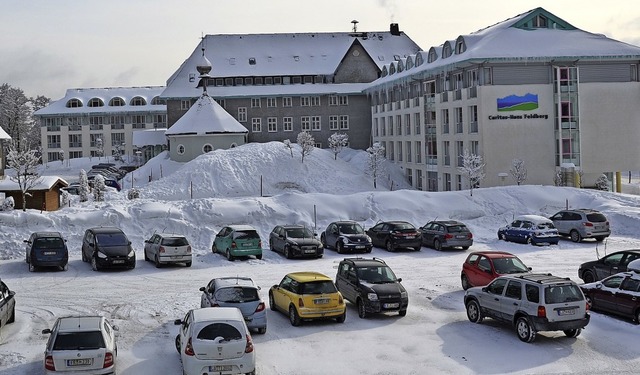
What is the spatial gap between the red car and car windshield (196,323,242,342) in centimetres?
1069

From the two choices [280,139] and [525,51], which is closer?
[525,51]

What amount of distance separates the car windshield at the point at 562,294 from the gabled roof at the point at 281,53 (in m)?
68.7

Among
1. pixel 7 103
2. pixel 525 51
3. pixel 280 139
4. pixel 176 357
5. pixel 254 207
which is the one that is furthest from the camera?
pixel 7 103

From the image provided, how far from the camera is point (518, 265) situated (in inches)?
941

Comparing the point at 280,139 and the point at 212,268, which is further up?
the point at 280,139

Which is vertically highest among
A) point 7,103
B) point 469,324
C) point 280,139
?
point 7,103

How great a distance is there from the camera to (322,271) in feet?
95.1

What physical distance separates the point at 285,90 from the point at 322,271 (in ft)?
187

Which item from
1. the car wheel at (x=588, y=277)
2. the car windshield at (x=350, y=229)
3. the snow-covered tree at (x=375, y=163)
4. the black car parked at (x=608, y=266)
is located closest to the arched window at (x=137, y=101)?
the snow-covered tree at (x=375, y=163)

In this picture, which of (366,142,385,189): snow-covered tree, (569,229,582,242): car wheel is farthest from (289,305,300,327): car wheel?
(366,142,385,189): snow-covered tree

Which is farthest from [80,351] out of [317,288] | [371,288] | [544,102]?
[544,102]

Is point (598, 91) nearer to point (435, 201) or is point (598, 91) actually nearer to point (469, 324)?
point (435, 201)

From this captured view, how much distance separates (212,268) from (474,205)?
1864cm

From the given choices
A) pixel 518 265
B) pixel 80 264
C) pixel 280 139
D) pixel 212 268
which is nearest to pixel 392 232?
pixel 212 268
